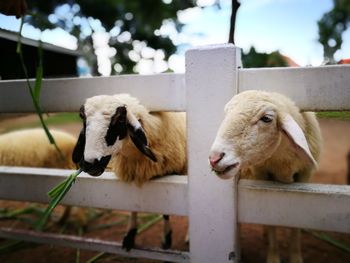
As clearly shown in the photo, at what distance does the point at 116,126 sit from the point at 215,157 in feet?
1.80

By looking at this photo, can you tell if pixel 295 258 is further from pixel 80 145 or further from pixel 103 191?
pixel 80 145

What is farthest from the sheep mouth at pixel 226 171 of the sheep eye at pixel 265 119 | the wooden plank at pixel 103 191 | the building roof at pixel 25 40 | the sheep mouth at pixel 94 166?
the building roof at pixel 25 40

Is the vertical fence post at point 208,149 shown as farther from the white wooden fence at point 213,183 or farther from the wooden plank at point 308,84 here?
the wooden plank at point 308,84

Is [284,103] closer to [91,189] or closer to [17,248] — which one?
[91,189]

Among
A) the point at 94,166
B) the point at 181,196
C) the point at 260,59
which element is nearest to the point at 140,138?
the point at 94,166

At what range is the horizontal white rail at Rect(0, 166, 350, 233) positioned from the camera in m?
1.39

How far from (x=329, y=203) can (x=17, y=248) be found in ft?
7.96

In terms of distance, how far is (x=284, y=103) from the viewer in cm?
141

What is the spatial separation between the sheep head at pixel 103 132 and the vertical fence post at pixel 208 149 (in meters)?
0.28

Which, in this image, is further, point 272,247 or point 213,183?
point 272,247

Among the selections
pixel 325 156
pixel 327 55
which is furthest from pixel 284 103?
pixel 325 156

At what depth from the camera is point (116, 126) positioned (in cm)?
153

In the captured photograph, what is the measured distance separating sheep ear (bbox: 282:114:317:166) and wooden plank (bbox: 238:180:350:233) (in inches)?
9.4

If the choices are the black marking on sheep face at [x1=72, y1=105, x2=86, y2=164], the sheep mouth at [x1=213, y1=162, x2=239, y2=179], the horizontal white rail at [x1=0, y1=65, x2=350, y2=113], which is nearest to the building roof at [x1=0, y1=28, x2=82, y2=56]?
the horizontal white rail at [x1=0, y1=65, x2=350, y2=113]
